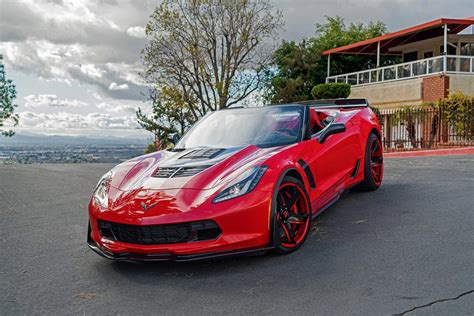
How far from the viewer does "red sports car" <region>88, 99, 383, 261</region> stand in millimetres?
3812

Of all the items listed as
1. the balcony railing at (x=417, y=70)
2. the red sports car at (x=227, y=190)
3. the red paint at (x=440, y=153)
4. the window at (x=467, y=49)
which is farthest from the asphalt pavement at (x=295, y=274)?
the window at (x=467, y=49)

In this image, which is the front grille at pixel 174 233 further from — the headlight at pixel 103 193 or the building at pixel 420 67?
the building at pixel 420 67

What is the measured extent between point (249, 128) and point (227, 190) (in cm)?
152

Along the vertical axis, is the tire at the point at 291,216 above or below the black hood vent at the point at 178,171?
below

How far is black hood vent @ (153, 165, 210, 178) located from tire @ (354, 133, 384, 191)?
10.1ft

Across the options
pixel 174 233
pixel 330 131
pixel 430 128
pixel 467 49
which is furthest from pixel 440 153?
pixel 467 49

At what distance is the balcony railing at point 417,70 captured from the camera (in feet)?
73.6

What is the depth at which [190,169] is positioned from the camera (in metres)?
4.29

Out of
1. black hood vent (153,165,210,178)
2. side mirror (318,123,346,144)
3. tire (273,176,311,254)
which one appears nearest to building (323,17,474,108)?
side mirror (318,123,346,144)

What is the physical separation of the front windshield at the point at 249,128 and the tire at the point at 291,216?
2.04 ft

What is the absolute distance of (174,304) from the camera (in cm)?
334

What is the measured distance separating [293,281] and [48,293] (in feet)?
6.22

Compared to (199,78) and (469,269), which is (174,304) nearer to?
(469,269)

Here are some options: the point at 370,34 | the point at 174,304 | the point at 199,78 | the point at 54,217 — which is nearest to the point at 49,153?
the point at 199,78
